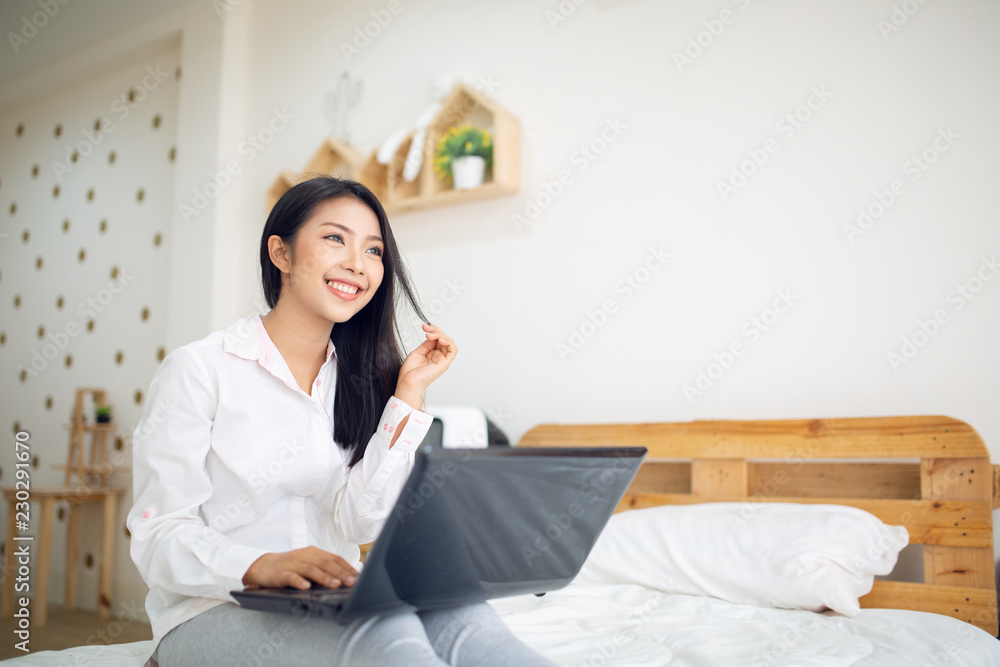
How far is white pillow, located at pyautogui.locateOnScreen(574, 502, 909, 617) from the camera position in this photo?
1.58 meters

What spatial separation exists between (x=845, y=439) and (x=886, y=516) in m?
0.19

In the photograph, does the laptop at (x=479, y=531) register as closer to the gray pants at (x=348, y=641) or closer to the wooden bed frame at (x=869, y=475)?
the gray pants at (x=348, y=641)

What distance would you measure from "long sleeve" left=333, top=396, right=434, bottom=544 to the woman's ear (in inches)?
11.5

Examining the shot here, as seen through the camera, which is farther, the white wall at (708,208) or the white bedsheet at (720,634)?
the white wall at (708,208)

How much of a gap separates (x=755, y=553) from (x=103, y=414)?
9.47ft

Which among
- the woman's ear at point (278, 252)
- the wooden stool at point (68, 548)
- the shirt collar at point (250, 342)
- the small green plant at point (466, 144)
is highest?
the small green plant at point (466, 144)

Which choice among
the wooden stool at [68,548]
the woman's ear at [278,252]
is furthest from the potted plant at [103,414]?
the woman's ear at [278,252]

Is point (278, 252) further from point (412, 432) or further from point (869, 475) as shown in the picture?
point (869, 475)

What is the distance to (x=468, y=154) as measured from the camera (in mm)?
2578

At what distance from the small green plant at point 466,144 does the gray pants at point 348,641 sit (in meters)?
1.85

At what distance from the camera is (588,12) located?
2.53 meters

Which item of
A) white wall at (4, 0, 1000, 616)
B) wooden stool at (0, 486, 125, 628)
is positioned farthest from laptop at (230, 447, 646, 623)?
wooden stool at (0, 486, 125, 628)

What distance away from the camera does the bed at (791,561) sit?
132 cm

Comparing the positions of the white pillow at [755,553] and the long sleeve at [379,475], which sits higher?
the long sleeve at [379,475]
